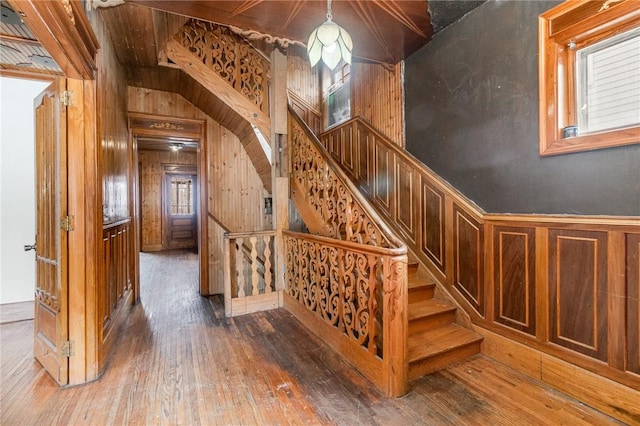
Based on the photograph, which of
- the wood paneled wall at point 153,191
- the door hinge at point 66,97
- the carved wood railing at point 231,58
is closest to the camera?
the door hinge at point 66,97

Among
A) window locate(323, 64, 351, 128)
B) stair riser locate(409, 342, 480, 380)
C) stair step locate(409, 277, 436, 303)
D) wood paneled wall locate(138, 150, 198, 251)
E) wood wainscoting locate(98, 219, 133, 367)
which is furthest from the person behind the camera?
wood paneled wall locate(138, 150, 198, 251)

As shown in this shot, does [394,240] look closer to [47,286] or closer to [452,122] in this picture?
[452,122]

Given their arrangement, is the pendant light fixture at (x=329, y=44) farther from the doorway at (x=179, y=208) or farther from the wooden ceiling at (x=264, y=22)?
the doorway at (x=179, y=208)

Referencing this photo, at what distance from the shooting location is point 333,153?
4812 mm

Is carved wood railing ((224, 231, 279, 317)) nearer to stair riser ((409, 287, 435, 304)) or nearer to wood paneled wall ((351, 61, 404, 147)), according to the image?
stair riser ((409, 287, 435, 304))

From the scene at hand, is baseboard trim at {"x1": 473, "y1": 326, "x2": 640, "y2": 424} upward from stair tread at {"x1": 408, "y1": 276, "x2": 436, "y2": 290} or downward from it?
downward

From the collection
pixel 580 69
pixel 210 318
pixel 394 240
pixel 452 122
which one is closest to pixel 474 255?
pixel 394 240

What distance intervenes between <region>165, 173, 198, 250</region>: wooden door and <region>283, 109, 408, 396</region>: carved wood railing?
684 cm

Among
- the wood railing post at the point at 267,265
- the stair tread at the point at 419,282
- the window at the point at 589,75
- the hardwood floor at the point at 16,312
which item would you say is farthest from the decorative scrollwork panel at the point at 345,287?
the hardwood floor at the point at 16,312

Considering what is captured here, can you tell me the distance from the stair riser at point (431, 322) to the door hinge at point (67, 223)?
2674mm

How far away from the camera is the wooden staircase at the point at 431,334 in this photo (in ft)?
6.97

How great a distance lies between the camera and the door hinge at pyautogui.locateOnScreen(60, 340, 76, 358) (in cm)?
198

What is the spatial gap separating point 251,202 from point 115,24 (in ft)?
8.69

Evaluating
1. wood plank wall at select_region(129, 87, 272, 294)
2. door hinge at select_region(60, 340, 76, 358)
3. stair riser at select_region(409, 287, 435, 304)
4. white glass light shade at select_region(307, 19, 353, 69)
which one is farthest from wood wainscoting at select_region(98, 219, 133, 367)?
stair riser at select_region(409, 287, 435, 304)
